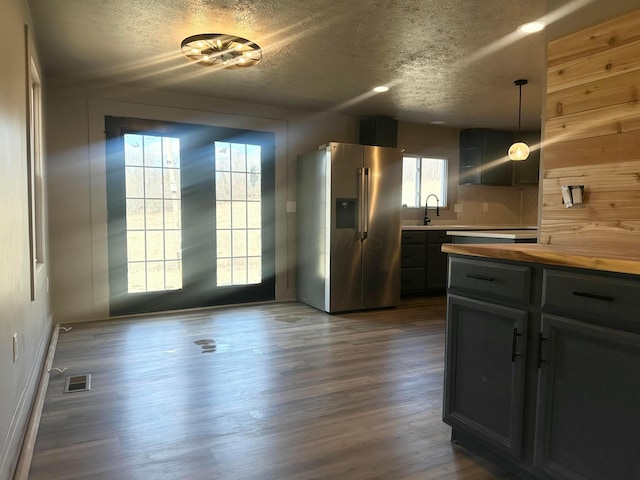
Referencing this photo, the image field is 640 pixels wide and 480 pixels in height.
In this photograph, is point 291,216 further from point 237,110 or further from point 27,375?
point 27,375

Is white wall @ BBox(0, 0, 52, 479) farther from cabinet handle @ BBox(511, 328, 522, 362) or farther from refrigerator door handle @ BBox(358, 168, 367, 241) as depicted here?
refrigerator door handle @ BBox(358, 168, 367, 241)

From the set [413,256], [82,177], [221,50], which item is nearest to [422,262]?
[413,256]

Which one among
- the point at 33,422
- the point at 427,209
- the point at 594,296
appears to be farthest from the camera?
the point at 427,209

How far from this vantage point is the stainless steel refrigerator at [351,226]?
15.2 feet

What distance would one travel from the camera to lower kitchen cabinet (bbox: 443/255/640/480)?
1400 millimetres

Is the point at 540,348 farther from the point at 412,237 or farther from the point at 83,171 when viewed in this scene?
the point at 83,171

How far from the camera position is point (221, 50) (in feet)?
10.5

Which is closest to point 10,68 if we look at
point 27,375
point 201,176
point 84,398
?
point 27,375

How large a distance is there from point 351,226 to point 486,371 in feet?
9.79

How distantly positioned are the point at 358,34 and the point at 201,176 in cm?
238

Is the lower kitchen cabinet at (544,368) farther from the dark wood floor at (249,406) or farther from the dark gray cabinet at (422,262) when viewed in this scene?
the dark gray cabinet at (422,262)

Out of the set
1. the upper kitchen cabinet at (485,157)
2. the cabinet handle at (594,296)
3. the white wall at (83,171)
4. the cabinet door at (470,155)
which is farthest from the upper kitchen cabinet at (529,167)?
the cabinet handle at (594,296)

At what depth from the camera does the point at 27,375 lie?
236cm

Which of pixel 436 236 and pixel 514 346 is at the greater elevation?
pixel 436 236
